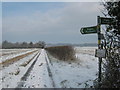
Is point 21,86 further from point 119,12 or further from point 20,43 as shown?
point 20,43

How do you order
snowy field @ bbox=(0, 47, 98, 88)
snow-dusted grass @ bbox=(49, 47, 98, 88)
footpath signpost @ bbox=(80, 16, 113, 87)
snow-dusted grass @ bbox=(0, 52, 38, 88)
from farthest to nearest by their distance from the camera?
snow-dusted grass @ bbox=(0, 52, 38, 88), snowy field @ bbox=(0, 47, 98, 88), snow-dusted grass @ bbox=(49, 47, 98, 88), footpath signpost @ bbox=(80, 16, 113, 87)

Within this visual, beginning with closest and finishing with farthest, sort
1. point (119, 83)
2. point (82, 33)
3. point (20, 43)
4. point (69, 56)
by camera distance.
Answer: point (119, 83)
point (82, 33)
point (69, 56)
point (20, 43)

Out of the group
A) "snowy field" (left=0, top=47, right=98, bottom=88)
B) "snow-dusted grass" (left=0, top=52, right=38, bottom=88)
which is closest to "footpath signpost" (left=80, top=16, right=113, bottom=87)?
"snowy field" (left=0, top=47, right=98, bottom=88)

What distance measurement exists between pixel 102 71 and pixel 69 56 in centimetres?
1783

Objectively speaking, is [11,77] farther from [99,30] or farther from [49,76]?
[99,30]

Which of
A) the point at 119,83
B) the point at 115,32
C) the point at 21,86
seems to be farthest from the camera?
the point at 21,86

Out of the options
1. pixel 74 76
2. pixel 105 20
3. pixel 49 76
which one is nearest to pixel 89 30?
pixel 105 20

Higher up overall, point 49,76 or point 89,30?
point 89,30

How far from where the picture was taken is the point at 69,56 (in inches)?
1045

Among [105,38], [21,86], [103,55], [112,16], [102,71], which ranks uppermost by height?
[112,16]

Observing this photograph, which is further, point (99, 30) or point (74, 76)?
point (74, 76)

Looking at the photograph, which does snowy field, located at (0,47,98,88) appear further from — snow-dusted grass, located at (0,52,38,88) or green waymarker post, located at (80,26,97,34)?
green waymarker post, located at (80,26,97,34)

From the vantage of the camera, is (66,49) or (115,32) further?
(66,49)

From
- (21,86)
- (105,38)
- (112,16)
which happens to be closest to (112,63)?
(105,38)
